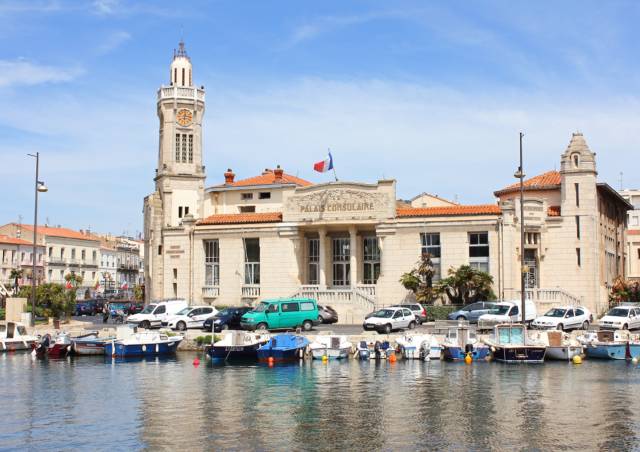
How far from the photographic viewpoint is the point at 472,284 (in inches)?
2115

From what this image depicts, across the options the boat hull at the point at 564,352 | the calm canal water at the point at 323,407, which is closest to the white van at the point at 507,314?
the boat hull at the point at 564,352

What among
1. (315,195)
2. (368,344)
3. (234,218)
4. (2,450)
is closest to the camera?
(2,450)

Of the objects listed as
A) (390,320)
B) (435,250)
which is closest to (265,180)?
(435,250)

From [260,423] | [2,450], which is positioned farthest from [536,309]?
[2,450]

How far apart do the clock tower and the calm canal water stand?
1131 inches

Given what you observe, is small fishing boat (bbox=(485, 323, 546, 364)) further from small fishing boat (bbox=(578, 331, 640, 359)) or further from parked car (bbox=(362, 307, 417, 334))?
parked car (bbox=(362, 307, 417, 334))

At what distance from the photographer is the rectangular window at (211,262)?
63.7 meters

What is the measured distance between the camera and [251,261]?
62.9 metres

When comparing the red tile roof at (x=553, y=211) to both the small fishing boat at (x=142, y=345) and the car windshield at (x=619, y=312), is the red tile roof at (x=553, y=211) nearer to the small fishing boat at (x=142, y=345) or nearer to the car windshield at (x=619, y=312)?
the car windshield at (x=619, y=312)

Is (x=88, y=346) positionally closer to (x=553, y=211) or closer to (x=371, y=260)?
(x=371, y=260)

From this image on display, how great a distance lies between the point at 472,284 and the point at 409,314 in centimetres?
748

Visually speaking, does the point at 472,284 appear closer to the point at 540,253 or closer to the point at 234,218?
the point at 540,253

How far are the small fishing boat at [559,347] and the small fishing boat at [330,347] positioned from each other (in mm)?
10235

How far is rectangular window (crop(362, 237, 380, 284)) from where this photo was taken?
197 ft
